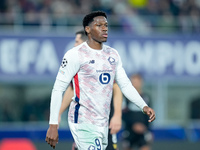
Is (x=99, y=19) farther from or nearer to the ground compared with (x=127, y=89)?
farther from the ground

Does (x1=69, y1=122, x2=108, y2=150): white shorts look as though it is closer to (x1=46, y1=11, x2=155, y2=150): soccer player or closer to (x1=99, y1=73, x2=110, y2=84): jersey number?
(x1=46, y1=11, x2=155, y2=150): soccer player

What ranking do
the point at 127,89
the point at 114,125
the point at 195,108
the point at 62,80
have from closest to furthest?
the point at 62,80 → the point at 127,89 → the point at 114,125 → the point at 195,108

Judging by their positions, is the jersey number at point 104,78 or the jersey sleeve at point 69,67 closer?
the jersey sleeve at point 69,67

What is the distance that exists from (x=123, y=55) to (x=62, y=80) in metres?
12.0

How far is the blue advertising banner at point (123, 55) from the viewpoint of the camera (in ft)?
57.1

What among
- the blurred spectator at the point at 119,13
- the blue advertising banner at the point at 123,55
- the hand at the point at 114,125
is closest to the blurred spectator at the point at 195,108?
the blue advertising banner at the point at 123,55

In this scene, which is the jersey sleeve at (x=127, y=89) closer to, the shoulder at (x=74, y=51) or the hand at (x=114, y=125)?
the shoulder at (x=74, y=51)

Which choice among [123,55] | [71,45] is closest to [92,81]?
[71,45]

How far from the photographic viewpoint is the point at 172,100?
20438mm

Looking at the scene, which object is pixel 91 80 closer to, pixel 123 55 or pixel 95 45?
pixel 95 45

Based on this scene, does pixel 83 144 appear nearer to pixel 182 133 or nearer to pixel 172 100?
pixel 182 133

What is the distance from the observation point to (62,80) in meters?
6.25

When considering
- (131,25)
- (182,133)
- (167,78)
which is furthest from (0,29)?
(182,133)

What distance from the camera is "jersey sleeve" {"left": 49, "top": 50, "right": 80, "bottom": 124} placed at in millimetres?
6219
